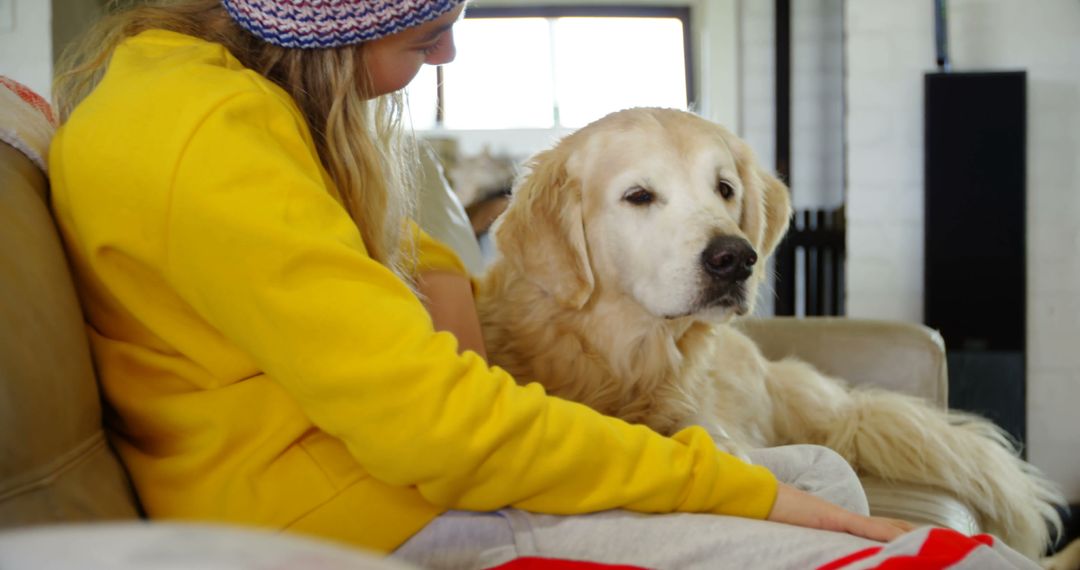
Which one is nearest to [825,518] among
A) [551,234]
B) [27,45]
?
[551,234]

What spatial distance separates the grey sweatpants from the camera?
780 mm

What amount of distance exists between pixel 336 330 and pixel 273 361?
0.06m

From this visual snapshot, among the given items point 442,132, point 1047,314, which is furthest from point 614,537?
point 442,132

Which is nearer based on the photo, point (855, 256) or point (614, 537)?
point (614, 537)

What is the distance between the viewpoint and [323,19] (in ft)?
2.76

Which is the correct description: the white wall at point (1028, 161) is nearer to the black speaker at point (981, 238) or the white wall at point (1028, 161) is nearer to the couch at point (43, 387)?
the black speaker at point (981, 238)

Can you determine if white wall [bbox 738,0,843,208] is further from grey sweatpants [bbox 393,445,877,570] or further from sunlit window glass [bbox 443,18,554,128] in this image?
grey sweatpants [bbox 393,445,877,570]

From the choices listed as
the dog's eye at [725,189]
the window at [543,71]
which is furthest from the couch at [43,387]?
the window at [543,71]

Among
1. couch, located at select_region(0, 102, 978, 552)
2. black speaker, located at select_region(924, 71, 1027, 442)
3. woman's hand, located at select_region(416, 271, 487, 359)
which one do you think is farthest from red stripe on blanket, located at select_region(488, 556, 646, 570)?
black speaker, located at select_region(924, 71, 1027, 442)

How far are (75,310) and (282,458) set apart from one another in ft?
0.71

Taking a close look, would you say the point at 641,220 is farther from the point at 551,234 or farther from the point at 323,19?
the point at 323,19

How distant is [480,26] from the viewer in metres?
5.90

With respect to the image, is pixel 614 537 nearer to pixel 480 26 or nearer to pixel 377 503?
pixel 377 503

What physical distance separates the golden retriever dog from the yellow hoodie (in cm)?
51
